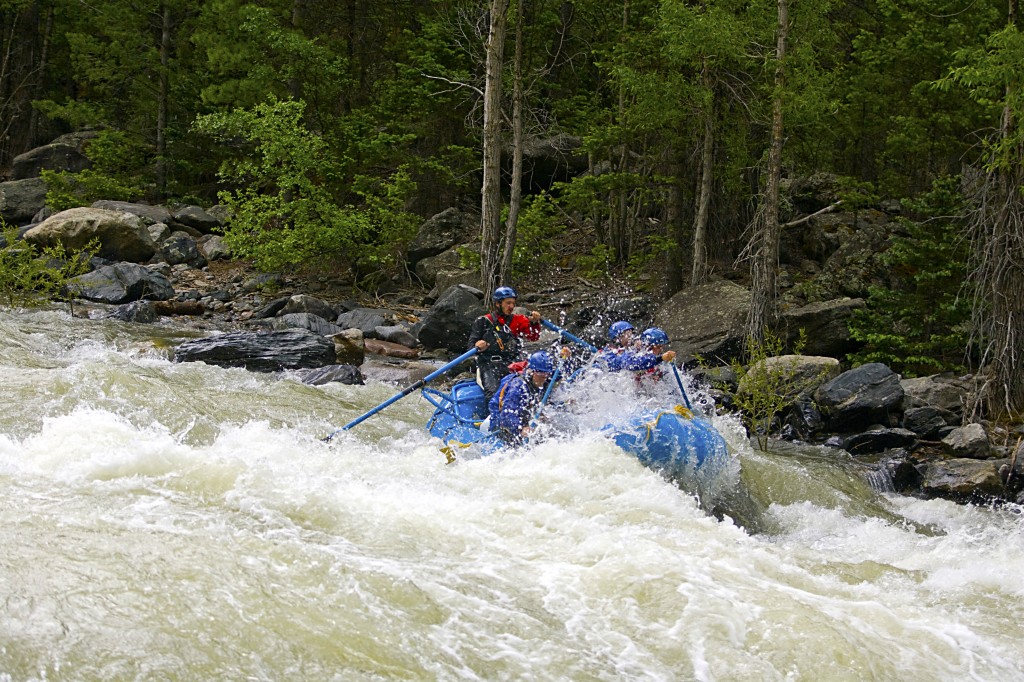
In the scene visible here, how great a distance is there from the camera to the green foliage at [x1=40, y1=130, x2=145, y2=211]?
2091 centimetres

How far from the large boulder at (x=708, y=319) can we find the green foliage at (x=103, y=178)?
14.2 m

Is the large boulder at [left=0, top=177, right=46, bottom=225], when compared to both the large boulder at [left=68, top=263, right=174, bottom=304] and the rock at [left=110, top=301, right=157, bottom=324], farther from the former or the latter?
the rock at [left=110, top=301, right=157, bottom=324]

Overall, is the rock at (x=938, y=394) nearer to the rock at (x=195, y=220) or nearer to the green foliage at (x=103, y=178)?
the rock at (x=195, y=220)

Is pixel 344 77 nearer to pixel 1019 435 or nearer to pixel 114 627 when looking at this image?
pixel 1019 435

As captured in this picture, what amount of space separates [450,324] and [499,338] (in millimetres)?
4862

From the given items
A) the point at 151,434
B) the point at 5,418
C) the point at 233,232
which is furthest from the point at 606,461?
the point at 233,232

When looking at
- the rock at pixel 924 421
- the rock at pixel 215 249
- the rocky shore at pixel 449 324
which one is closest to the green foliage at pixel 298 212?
the rocky shore at pixel 449 324

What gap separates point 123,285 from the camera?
16.2 metres

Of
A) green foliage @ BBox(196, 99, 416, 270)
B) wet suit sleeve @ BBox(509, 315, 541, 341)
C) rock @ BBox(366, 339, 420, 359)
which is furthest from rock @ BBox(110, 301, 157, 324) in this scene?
wet suit sleeve @ BBox(509, 315, 541, 341)

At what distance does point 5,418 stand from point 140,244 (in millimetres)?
12678

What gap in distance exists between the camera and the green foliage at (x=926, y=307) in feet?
38.5

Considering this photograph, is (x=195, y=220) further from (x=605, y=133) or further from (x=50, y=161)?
(x=605, y=133)

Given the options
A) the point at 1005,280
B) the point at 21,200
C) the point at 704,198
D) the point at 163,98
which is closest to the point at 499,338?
the point at 1005,280

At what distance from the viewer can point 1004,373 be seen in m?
9.66
